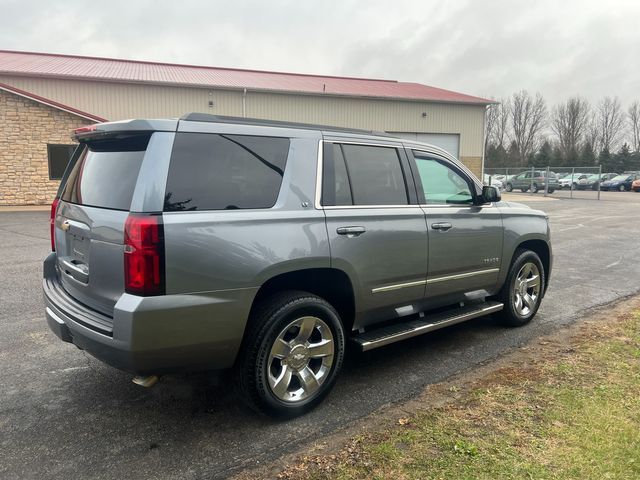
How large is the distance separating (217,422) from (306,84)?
2626 cm

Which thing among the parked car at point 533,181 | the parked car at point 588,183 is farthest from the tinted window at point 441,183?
the parked car at point 588,183

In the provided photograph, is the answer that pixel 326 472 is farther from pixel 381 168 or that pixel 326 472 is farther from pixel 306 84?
pixel 306 84

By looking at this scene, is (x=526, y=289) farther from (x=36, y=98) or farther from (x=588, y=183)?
(x=588, y=183)

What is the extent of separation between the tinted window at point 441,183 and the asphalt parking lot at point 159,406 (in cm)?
139

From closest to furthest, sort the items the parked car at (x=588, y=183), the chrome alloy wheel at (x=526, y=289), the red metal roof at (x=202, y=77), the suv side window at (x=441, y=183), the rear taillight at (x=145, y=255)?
the rear taillight at (x=145, y=255), the suv side window at (x=441, y=183), the chrome alloy wheel at (x=526, y=289), the red metal roof at (x=202, y=77), the parked car at (x=588, y=183)

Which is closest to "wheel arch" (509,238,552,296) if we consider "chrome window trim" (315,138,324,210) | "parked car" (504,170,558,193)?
"chrome window trim" (315,138,324,210)

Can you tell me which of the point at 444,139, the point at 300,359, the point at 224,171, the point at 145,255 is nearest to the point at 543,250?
the point at 300,359

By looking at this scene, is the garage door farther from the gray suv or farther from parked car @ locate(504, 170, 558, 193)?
the gray suv

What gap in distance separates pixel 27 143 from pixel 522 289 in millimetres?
18766

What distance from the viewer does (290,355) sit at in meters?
3.39

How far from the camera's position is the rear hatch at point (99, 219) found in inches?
116

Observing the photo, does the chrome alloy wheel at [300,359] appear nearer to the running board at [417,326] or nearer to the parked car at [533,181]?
the running board at [417,326]

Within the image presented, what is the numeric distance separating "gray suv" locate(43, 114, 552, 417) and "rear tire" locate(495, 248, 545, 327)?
987mm

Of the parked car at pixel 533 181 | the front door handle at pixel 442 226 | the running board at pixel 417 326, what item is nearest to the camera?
the running board at pixel 417 326
